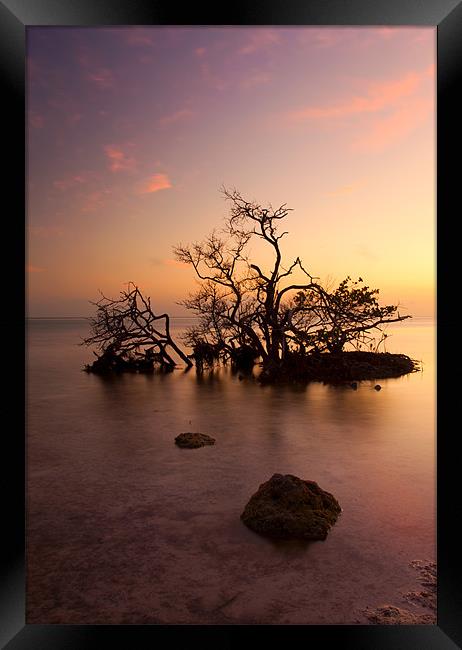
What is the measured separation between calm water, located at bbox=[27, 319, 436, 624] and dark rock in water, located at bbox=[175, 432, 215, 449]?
4.6 inches

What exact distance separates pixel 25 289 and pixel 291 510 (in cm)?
234

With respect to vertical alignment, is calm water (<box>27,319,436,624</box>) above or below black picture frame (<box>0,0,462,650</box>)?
below

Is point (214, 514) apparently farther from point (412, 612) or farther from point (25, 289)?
point (25, 289)

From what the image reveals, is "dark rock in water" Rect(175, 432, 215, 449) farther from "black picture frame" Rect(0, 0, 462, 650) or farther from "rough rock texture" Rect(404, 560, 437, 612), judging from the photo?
"black picture frame" Rect(0, 0, 462, 650)

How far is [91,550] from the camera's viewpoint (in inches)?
111

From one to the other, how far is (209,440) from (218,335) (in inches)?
298

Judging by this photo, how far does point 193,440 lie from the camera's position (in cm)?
529

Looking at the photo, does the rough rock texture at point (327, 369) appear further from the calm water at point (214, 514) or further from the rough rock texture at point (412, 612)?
the rough rock texture at point (412, 612)

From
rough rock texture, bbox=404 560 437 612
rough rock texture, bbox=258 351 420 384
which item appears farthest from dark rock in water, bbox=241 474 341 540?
rough rock texture, bbox=258 351 420 384

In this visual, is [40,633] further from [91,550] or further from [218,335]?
[218,335]

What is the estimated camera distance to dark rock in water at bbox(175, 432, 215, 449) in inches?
205

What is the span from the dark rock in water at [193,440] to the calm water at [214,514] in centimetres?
12

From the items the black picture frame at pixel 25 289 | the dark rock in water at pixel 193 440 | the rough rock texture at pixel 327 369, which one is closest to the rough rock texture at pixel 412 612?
the black picture frame at pixel 25 289

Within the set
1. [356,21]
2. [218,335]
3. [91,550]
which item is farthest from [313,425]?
[218,335]
